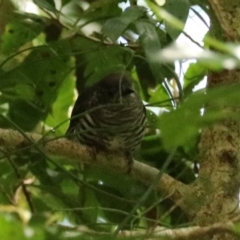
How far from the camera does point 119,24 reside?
2.20ft

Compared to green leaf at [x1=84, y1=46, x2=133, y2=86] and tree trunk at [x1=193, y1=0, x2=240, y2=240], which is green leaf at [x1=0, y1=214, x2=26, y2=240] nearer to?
tree trunk at [x1=193, y1=0, x2=240, y2=240]

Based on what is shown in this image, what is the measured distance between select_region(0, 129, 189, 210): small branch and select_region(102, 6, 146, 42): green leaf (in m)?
0.19

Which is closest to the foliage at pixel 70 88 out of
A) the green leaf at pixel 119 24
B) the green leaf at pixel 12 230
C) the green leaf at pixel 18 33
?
the green leaf at pixel 18 33

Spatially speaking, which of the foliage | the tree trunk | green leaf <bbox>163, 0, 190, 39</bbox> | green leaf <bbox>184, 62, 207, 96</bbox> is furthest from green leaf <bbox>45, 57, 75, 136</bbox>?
green leaf <bbox>163, 0, 190, 39</bbox>

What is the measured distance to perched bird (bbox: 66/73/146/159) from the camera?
44.2 inches

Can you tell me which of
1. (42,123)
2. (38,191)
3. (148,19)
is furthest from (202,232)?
(42,123)

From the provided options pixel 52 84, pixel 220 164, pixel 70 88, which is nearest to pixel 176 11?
pixel 220 164

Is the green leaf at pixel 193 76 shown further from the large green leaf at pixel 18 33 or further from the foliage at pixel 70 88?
the large green leaf at pixel 18 33

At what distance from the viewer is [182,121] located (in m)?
0.20

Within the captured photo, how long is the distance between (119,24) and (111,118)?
54cm

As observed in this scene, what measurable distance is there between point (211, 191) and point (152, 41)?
0.75 feet

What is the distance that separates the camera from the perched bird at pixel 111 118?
112 centimetres

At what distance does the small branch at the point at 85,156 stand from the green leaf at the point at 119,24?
0.64 ft

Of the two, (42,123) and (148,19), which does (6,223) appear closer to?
(148,19)
